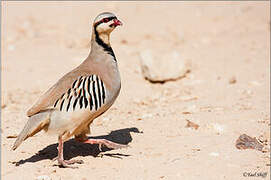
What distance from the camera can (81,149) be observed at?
5840 mm

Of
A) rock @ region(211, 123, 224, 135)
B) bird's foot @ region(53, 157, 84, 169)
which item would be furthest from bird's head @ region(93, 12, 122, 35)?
rock @ region(211, 123, 224, 135)

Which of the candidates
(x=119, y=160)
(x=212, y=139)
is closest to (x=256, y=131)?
(x=212, y=139)

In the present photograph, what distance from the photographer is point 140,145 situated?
5.78 m

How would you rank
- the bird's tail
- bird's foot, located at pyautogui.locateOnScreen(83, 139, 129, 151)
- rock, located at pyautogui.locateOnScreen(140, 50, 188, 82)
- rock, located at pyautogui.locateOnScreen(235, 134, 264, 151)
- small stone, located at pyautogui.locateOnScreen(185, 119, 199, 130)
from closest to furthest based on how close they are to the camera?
the bird's tail < rock, located at pyautogui.locateOnScreen(235, 134, 264, 151) < bird's foot, located at pyautogui.locateOnScreen(83, 139, 129, 151) < small stone, located at pyautogui.locateOnScreen(185, 119, 199, 130) < rock, located at pyautogui.locateOnScreen(140, 50, 188, 82)

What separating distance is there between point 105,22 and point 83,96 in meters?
0.92

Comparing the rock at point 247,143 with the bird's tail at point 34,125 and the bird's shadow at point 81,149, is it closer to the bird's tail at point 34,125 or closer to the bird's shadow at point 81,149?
the bird's shadow at point 81,149

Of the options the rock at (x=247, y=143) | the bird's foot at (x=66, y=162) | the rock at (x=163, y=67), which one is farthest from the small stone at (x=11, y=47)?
the rock at (x=247, y=143)

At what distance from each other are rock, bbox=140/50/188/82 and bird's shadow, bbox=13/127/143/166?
2522 mm

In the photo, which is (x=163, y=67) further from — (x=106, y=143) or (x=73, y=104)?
(x=73, y=104)

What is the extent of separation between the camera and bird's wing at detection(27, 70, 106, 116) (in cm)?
513

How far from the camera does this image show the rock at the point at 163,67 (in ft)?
28.7

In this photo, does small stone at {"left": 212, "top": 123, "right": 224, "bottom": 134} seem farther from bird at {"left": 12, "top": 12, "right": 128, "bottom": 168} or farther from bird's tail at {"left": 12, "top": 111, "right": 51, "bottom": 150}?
bird's tail at {"left": 12, "top": 111, "right": 51, "bottom": 150}

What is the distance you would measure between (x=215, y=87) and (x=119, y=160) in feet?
11.7

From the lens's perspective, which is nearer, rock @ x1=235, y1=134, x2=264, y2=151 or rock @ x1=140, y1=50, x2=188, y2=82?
rock @ x1=235, y1=134, x2=264, y2=151
